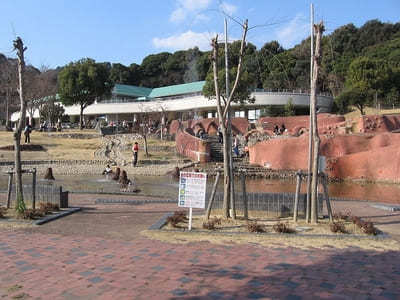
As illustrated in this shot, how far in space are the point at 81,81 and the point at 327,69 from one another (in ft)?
99.4

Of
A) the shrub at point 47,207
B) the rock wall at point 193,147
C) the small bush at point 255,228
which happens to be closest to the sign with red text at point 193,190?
the small bush at point 255,228

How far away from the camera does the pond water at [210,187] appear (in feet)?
60.8

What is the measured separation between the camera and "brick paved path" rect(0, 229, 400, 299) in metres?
5.44

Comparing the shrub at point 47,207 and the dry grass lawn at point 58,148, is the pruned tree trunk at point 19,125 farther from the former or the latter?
the dry grass lawn at point 58,148

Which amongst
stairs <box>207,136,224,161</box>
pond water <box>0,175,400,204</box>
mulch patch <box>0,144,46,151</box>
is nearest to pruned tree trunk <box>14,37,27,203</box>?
pond water <box>0,175,400,204</box>

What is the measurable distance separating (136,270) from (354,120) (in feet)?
104

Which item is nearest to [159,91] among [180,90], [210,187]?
[180,90]

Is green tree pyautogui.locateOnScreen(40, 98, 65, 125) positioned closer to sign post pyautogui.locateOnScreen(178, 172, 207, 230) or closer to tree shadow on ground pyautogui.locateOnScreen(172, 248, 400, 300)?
sign post pyautogui.locateOnScreen(178, 172, 207, 230)

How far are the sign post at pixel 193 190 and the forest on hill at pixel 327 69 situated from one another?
20861 mm

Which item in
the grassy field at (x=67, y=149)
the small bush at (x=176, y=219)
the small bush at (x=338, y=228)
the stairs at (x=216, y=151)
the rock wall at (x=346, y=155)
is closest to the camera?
the small bush at (x=338, y=228)

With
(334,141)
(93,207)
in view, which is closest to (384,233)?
(93,207)

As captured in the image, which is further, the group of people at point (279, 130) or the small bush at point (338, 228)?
the group of people at point (279, 130)

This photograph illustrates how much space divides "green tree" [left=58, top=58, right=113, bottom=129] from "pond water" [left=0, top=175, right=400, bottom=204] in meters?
28.9

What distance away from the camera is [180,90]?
7394 cm
